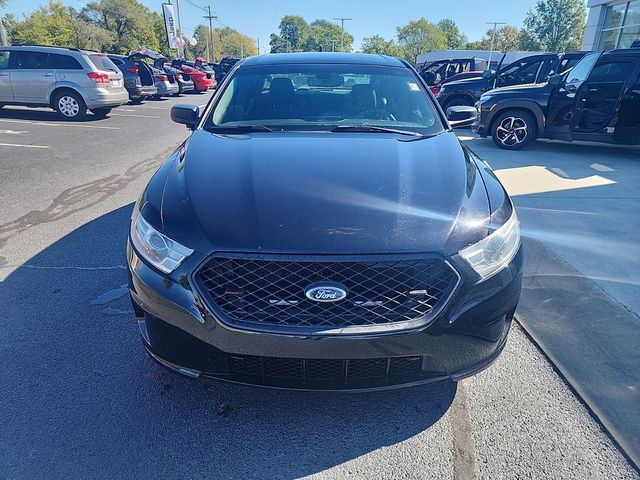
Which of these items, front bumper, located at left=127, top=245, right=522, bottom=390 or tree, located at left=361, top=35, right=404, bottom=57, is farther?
tree, located at left=361, top=35, right=404, bottom=57

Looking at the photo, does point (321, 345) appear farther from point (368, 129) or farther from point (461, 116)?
point (461, 116)

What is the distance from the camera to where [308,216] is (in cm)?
187

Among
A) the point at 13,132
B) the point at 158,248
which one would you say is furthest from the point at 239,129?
the point at 13,132

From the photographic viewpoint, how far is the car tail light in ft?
36.8

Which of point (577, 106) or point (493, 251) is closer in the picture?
point (493, 251)

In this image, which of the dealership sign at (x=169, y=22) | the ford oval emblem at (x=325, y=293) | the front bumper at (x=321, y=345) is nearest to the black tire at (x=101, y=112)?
the front bumper at (x=321, y=345)

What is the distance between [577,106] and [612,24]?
51.1 ft

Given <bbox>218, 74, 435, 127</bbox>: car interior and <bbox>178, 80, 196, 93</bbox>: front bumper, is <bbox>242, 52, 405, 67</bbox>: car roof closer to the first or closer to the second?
<bbox>218, 74, 435, 127</bbox>: car interior

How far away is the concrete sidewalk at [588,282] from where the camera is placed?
2.31 metres

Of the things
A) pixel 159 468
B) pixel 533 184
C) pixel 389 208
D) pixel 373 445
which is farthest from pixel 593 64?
pixel 159 468

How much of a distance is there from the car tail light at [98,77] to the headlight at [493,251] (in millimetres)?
12111

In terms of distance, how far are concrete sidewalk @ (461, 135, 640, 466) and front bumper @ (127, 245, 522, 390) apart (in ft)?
2.88

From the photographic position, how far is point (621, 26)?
18.2 m

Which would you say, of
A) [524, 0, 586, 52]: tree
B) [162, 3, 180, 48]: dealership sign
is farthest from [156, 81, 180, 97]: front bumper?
[524, 0, 586, 52]: tree
